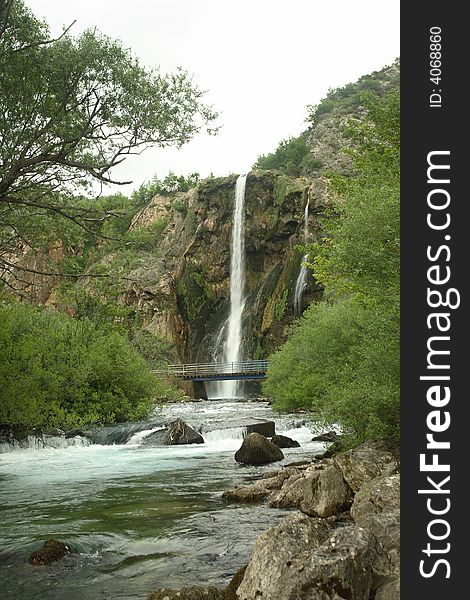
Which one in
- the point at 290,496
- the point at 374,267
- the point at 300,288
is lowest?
the point at 290,496

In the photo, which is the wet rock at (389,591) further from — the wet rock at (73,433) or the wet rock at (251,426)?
the wet rock at (73,433)

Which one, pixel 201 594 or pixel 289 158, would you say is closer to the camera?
pixel 201 594

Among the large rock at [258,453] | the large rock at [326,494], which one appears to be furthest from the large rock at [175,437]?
the large rock at [326,494]

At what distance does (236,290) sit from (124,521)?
160 ft

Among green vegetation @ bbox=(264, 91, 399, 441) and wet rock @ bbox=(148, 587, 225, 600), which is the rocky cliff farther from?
wet rock @ bbox=(148, 587, 225, 600)

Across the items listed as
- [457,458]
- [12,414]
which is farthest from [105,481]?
[457,458]

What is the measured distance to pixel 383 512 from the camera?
787 centimetres

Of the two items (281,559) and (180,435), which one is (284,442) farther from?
(281,559)

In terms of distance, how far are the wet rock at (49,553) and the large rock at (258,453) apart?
9249mm

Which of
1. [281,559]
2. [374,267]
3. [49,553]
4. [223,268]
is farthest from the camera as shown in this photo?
[223,268]

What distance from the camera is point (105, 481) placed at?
16.1m

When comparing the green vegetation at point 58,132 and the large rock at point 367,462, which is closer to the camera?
the large rock at point 367,462

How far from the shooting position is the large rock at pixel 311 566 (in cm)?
587

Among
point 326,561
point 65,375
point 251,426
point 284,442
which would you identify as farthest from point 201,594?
point 65,375
